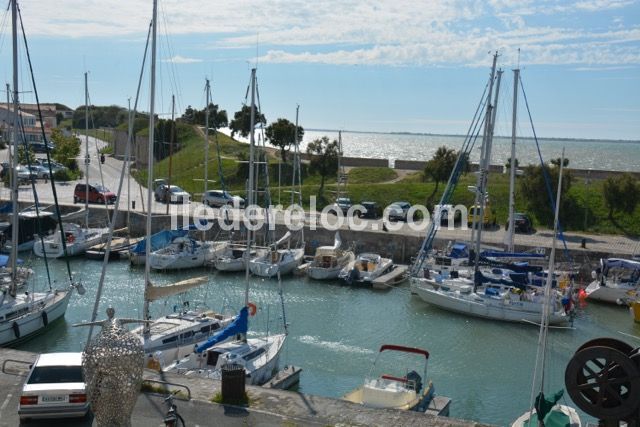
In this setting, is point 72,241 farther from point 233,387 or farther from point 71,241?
point 233,387

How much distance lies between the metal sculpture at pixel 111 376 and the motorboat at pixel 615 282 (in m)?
26.5

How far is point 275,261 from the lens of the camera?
118ft

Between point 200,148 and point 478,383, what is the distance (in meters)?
51.5

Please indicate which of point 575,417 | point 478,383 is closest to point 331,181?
point 478,383

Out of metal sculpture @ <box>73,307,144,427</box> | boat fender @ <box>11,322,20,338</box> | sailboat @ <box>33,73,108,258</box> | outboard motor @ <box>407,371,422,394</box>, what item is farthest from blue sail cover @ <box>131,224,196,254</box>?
metal sculpture @ <box>73,307,144,427</box>

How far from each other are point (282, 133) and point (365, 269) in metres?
25.8

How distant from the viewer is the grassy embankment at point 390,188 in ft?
148

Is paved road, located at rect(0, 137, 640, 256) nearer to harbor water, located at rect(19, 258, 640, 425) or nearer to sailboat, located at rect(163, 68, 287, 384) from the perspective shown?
harbor water, located at rect(19, 258, 640, 425)

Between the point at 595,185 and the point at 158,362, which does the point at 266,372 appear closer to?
the point at 158,362

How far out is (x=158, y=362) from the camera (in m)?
19.8

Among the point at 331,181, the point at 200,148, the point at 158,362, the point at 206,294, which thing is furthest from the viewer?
the point at 200,148

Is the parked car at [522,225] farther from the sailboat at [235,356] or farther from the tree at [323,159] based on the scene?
the sailboat at [235,356]

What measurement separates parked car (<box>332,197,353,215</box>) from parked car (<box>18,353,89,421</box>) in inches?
1317

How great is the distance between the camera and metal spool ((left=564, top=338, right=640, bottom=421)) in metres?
11.8
